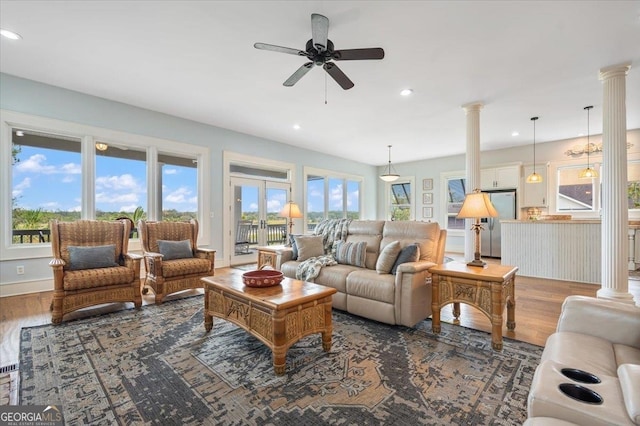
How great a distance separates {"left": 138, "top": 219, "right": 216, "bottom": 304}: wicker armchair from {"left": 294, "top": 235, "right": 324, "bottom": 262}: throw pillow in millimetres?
1226

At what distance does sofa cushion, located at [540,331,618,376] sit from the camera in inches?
50.8

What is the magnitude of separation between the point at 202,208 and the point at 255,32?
11.8 ft

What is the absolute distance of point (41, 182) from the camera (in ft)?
13.6

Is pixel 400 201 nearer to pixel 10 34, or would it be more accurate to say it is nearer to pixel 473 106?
pixel 473 106

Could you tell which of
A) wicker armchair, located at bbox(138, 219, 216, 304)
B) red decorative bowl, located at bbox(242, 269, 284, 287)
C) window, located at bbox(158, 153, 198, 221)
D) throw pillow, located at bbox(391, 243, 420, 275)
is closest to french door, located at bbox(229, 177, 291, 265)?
window, located at bbox(158, 153, 198, 221)

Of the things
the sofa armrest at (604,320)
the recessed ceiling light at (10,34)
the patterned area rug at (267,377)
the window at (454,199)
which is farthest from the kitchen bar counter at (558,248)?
the recessed ceiling light at (10,34)

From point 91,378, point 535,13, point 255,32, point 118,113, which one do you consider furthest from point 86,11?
point 535,13

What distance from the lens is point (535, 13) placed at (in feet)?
8.19

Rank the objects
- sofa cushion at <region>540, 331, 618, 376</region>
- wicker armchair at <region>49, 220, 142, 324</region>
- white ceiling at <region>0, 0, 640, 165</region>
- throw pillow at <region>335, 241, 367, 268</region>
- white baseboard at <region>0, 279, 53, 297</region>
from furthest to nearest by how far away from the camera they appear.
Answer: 1. white baseboard at <region>0, 279, 53, 297</region>
2. throw pillow at <region>335, 241, 367, 268</region>
3. wicker armchair at <region>49, 220, 142, 324</region>
4. white ceiling at <region>0, 0, 640, 165</region>
5. sofa cushion at <region>540, 331, 618, 376</region>

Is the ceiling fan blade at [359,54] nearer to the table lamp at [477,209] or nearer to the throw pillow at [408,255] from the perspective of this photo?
the table lamp at [477,209]

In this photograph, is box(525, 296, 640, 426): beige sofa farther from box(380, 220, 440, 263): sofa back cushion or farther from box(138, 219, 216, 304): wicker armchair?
box(138, 219, 216, 304): wicker armchair

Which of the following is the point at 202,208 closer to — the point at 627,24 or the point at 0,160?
the point at 0,160

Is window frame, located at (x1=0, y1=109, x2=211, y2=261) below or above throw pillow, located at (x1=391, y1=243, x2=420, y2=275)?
above

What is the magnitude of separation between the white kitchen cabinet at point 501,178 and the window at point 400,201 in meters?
2.25
